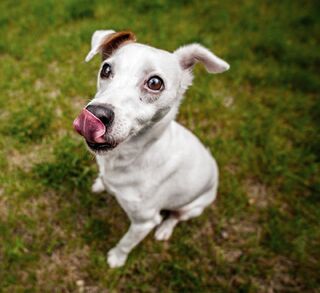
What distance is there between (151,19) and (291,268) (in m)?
3.99

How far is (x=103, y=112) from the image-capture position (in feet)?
6.07

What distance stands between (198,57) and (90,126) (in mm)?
1003

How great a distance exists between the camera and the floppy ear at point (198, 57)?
235cm

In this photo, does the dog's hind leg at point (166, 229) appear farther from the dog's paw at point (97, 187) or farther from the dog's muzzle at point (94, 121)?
the dog's muzzle at point (94, 121)

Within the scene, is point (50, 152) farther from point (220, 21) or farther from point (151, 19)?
point (220, 21)

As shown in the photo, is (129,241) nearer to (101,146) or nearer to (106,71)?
(101,146)

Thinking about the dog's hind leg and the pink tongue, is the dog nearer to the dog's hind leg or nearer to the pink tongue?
the pink tongue

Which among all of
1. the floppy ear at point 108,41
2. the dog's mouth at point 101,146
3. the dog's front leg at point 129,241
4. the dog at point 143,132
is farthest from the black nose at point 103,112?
the dog's front leg at point 129,241

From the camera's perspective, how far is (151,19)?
5297 mm

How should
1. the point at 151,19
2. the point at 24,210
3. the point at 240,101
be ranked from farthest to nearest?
the point at 151,19
the point at 240,101
the point at 24,210

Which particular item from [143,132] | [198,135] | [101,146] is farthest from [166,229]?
[101,146]

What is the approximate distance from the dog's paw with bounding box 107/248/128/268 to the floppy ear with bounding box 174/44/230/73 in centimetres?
183

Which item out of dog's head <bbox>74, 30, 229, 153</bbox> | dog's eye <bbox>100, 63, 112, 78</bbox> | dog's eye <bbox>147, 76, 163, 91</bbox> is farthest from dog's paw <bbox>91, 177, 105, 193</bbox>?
dog's eye <bbox>147, 76, 163, 91</bbox>

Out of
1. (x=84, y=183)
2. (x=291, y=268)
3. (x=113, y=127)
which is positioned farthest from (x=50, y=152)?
(x=291, y=268)
